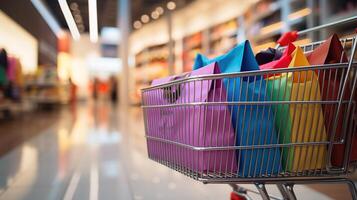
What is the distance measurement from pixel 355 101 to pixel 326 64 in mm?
136

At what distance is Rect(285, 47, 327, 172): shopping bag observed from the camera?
0.76 metres

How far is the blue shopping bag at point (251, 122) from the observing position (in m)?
0.74

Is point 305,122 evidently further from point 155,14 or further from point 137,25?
point 137,25

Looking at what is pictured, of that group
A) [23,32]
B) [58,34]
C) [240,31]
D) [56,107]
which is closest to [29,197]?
[58,34]

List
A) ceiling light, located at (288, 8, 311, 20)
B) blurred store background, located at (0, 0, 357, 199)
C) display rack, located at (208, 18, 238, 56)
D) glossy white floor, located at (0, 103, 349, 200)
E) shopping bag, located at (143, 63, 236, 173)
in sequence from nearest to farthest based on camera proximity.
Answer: shopping bag, located at (143, 63, 236, 173) → blurred store background, located at (0, 0, 357, 199) → glossy white floor, located at (0, 103, 349, 200) → ceiling light, located at (288, 8, 311, 20) → display rack, located at (208, 18, 238, 56)

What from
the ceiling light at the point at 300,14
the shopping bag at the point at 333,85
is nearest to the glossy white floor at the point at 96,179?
the shopping bag at the point at 333,85

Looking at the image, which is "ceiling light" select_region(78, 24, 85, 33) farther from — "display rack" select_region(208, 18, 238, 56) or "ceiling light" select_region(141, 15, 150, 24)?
"display rack" select_region(208, 18, 238, 56)

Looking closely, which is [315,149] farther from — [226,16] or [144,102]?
[226,16]

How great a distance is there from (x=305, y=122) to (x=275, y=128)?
2.7 inches

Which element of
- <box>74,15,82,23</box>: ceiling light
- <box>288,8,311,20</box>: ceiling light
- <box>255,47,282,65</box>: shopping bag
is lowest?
<box>255,47,282,65</box>: shopping bag

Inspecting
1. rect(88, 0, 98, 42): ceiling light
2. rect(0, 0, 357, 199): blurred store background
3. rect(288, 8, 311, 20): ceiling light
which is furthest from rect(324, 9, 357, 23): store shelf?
rect(88, 0, 98, 42): ceiling light

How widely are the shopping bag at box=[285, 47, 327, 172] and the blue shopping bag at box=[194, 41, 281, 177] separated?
0.05 metres

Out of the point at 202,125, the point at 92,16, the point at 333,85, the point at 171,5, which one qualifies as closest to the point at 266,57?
the point at 333,85

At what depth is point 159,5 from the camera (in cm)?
165
